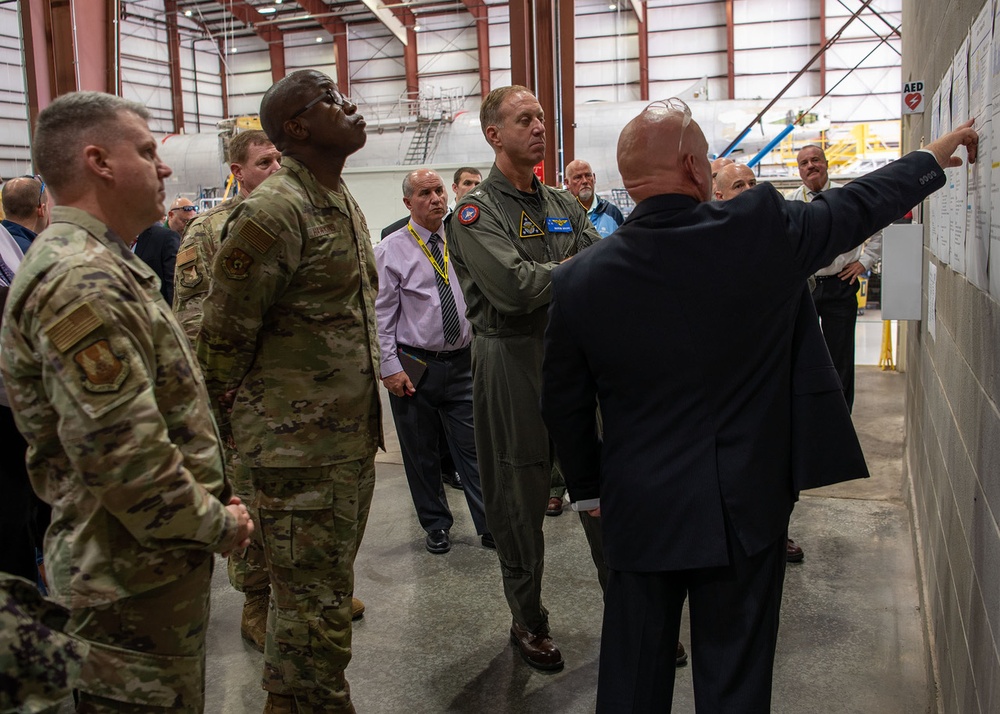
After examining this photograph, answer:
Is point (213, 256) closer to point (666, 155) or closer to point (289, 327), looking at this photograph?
point (289, 327)

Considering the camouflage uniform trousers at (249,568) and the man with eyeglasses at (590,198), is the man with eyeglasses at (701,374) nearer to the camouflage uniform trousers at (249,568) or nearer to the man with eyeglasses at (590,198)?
the camouflage uniform trousers at (249,568)

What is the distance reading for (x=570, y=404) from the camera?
1898mm

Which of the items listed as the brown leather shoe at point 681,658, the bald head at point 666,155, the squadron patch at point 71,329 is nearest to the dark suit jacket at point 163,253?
the brown leather shoe at point 681,658

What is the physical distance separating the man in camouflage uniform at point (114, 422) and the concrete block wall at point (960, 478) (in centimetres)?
157

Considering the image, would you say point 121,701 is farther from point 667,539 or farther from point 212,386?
point 667,539

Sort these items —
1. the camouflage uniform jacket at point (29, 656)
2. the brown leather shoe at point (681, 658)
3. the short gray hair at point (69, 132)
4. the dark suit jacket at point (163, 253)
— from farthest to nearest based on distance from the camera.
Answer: the dark suit jacket at point (163, 253), the brown leather shoe at point (681, 658), the short gray hair at point (69, 132), the camouflage uniform jacket at point (29, 656)

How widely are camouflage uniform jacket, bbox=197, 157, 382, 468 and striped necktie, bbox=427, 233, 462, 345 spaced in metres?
1.73

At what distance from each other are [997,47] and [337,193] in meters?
1.67

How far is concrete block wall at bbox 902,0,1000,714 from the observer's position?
5.63ft

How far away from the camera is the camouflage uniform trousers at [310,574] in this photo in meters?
2.33

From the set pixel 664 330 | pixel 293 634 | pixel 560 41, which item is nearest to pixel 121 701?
pixel 293 634

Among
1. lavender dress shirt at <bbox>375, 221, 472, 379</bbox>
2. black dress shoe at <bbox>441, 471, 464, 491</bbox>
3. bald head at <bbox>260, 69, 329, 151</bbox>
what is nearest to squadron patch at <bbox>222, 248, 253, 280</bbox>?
bald head at <bbox>260, 69, 329, 151</bbox>

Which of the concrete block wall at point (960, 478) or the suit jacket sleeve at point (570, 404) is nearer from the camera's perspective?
the concrete block wall at point (960, 478)

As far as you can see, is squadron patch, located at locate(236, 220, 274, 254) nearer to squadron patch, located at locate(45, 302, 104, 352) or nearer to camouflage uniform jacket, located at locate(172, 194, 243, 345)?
squadron patch, located at locate(45, 302, 104, 352)
